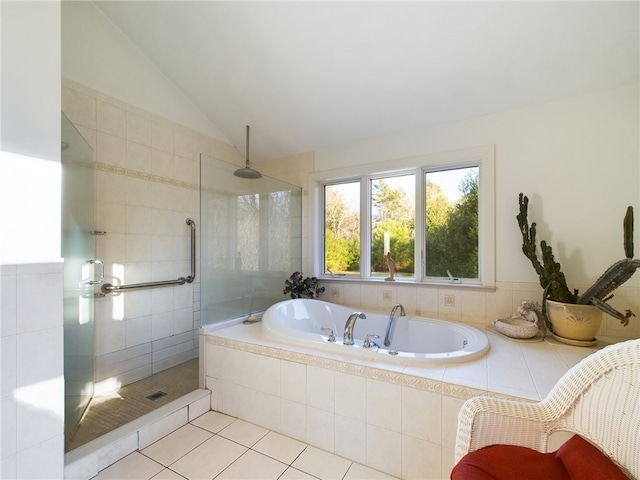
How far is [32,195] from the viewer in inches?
48.4

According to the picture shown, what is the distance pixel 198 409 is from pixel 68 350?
0.87 m

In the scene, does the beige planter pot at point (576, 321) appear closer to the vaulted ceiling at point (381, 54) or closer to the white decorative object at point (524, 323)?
the white decorative object at point (524, 323)

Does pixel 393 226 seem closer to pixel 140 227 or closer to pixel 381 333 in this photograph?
pixel 381 333

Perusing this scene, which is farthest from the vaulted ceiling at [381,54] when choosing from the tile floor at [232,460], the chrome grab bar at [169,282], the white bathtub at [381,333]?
the tile floor at [232,460]

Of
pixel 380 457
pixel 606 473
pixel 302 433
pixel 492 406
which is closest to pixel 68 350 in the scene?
pixel 302 433

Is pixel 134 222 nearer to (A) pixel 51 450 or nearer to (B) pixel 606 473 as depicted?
(A) pixel 51 450

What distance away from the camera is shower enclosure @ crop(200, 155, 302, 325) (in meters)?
2.16

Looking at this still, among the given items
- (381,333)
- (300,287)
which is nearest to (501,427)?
(381,333)

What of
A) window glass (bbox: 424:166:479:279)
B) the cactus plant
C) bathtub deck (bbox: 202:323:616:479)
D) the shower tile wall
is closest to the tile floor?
bathtub deck (bbox: 202:323:616:479)

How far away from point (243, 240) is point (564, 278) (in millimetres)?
2446

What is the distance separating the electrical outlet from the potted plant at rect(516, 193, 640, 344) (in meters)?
0.61

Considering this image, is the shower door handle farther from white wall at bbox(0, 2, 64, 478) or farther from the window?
the window

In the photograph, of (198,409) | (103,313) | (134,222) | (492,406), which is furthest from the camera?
(134,222)

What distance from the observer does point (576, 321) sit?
1.75 meters
